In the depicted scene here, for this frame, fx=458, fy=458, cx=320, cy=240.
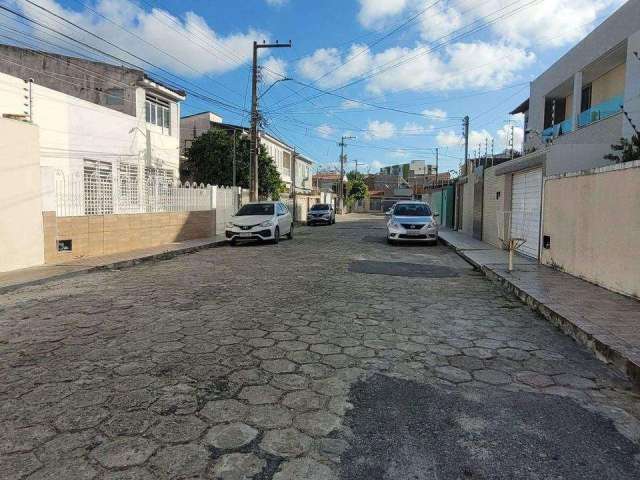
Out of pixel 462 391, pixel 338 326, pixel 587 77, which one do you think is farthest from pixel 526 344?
pixel 587 77

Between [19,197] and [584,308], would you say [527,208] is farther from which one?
[19,197]

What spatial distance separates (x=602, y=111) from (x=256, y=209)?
12.0 meters

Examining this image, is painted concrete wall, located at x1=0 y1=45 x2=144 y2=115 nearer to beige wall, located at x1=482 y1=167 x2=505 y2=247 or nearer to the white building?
the white building

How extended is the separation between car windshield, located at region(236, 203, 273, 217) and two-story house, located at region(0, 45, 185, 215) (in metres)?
2.85

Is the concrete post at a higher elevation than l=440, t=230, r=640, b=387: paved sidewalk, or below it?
higher

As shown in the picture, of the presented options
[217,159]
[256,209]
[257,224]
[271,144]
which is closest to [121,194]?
[257,224]

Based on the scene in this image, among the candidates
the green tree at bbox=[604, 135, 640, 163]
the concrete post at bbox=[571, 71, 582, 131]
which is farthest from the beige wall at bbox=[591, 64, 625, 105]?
the green tree at bbox=[604, 135, 640, 163]

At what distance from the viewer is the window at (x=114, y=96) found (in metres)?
20.6

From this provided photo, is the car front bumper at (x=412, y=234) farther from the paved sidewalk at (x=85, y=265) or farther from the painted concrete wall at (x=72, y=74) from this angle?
the painted concrete wall at (x=72, y=74)

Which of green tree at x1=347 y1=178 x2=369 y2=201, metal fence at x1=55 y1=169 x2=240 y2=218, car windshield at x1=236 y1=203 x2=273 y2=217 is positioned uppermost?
green tree at x1=347 y1=178 x2=369 y2=201

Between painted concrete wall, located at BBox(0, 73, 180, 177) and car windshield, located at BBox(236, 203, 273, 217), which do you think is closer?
painted concrete wall, located at BBox(0, 73, 180, 177)

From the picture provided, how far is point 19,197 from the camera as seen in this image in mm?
9391

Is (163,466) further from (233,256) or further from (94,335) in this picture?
(233,256)

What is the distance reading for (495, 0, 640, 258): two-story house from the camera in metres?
10.5
